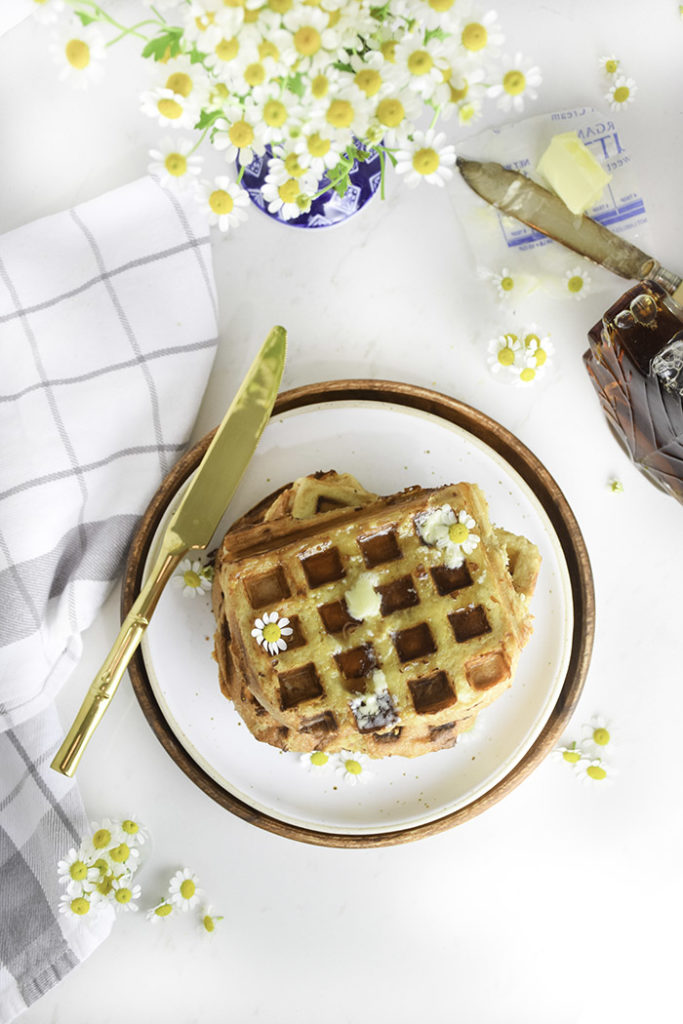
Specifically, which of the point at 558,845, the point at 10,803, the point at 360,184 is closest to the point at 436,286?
the point at 360,184

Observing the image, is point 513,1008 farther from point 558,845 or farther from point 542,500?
point 542,500

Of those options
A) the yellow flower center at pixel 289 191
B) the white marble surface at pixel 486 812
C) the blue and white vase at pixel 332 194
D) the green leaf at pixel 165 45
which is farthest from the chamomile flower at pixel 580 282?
the green leaf at pixel 165 45

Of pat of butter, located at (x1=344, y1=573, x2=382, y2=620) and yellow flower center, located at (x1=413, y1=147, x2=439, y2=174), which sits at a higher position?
yellow flower center, located at (x1=413, y1=147, x2=439, y2=174)

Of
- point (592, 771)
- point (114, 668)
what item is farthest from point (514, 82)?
point (592, 771)

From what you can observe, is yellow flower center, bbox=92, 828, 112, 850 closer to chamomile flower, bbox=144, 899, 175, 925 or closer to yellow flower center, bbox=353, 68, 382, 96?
chamomile flower, bbox=144, 899, 175, 925

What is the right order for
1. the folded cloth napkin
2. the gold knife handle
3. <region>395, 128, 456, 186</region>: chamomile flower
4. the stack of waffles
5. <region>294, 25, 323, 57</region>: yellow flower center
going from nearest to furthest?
<region>294, 25, 323, 57</region>: yellow flower center < <region>395, 128, 456, 186</region>: chamomile flower < the stack of waffles < the gold knife handle < the folded cloth napkin

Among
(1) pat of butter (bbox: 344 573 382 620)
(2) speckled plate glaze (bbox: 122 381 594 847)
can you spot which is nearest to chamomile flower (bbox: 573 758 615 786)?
(2) speckled plate glaze (bbox: 122 381 594 847)
